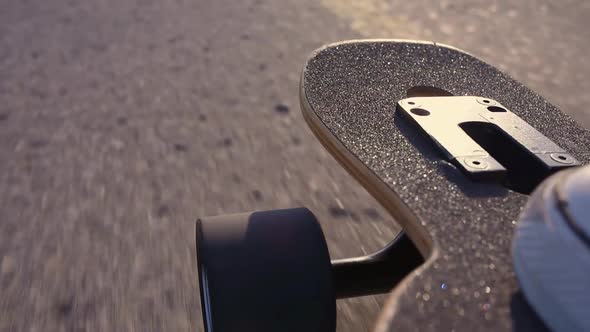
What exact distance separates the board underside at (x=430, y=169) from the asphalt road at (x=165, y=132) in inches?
20.9

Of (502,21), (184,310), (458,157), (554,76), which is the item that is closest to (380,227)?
(184,310)

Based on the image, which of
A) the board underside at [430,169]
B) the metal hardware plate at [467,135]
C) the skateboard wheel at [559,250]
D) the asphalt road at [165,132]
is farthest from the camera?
the asphalt road at [165,132]

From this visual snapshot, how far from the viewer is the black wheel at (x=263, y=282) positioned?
1021 mm

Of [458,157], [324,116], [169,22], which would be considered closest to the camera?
[458,157]

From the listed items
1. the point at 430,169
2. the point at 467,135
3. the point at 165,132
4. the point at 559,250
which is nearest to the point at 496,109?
the point at 467,135

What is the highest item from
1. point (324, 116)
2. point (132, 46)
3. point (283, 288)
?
point (324, 116)

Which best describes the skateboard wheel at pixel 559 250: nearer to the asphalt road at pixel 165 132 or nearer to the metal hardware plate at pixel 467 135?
the metal hardware plate at pixel 467 135

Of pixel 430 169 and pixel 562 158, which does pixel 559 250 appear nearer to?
pixel 430 169

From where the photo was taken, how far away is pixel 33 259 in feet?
5.29

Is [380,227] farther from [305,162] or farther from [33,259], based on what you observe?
[33,259]

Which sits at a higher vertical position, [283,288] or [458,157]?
[458,157]

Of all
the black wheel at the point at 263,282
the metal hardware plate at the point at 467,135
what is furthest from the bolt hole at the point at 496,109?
the black wheel at the point at 263,282

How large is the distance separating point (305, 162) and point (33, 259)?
89 centimetres

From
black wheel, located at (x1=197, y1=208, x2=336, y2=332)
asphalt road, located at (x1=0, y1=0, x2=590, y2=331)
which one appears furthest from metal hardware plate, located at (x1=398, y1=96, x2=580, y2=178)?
asphalt road, located at (x1=0, y1=0, x2=590, y2=331)
